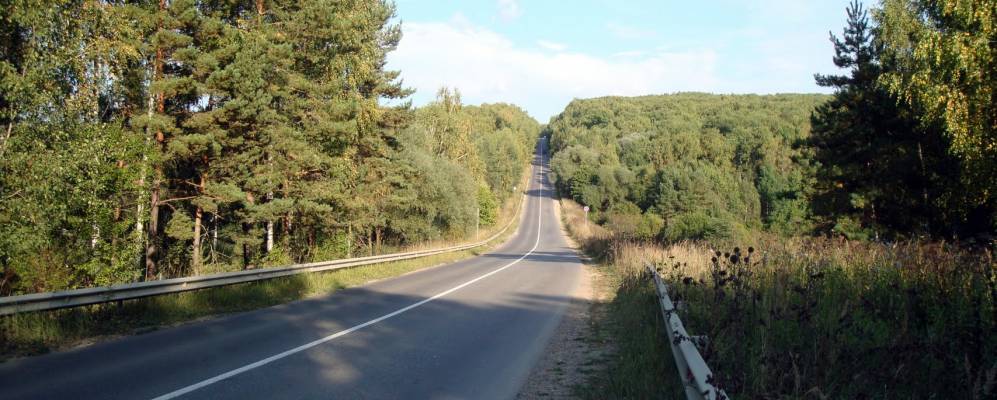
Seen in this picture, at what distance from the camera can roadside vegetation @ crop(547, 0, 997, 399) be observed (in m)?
4.57

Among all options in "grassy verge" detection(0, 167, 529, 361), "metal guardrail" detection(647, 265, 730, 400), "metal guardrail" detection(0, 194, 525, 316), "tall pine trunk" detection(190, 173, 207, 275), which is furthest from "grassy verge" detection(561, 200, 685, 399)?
"tall pine trunk" detection(190, 173, 207, 275)

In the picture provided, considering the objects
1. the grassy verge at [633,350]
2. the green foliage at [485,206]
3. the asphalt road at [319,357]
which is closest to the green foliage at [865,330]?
the grassy verge at [633,350]

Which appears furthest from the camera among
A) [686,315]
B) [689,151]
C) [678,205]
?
[689,151]

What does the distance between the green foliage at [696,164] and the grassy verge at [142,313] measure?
2564 inches

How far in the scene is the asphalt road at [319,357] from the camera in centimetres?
598

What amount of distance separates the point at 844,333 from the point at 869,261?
3368 mm

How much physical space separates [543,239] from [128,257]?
5453 centimetres

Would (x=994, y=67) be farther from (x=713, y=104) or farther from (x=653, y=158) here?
(x=713, y=104)

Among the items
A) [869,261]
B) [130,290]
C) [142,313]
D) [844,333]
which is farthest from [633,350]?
[142,313]

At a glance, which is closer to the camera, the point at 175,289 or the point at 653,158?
the point at 175,289

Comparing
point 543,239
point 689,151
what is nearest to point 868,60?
point 543,239

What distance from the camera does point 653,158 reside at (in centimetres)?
13250

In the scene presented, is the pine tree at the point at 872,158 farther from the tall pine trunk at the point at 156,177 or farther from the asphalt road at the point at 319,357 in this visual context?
the tall pine trunk at the point at 156,177

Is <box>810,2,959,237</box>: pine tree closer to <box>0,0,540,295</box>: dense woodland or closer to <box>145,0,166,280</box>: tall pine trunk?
<box>0,0,540,295</box>: dense woodland
